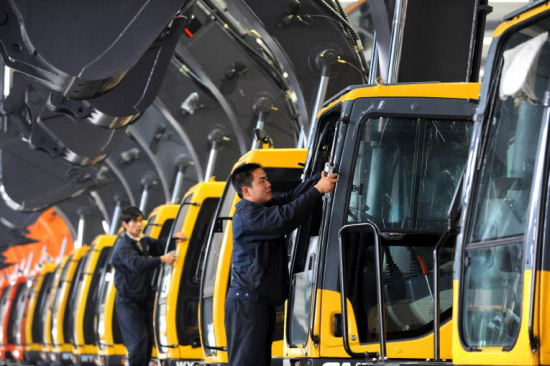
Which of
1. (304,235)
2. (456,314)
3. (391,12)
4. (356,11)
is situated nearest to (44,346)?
(356,11)

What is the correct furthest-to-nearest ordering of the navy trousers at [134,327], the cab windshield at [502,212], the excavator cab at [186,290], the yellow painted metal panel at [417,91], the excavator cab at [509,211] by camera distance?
the navy trousers at [134,327] → the excavator cab at [186,290] → the yellow painted metal panel at [417,91] → the cab windshield at [502,212] → the excavator cab at [509,211]

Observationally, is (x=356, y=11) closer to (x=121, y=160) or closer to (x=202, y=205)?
(x=202, y=205)

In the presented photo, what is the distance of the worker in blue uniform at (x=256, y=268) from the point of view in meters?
6.76

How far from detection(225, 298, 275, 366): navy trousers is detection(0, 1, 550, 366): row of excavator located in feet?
0.65

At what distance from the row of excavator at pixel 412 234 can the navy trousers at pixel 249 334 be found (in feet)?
0.65

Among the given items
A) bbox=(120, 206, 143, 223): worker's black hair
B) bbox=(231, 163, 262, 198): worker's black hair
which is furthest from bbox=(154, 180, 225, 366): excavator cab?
bbox=(231, 163, 262, 198): worker's black hair

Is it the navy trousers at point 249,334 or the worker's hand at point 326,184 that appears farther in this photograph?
the navy trousers at point 249,334

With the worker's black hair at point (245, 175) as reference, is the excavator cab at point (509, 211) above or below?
below

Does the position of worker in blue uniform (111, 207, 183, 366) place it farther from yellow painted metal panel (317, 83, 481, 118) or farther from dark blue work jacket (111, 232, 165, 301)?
yellow painted metal panel (317, 83, 481, 118)

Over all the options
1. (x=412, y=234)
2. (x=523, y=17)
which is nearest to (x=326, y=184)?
(x=412, y=234)

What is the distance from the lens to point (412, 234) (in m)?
6.54

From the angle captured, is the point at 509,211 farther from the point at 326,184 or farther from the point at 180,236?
the point at 180,236

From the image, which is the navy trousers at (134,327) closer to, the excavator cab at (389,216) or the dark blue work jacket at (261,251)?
the dark blue work jacket at (261,251)

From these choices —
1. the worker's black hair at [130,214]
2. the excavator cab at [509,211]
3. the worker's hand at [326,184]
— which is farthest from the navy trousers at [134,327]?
the excavator cab at [509,211]
